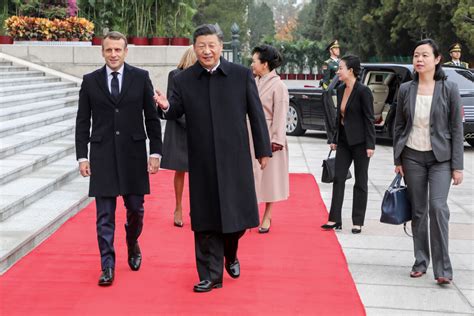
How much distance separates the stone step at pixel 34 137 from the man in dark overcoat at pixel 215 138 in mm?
4735

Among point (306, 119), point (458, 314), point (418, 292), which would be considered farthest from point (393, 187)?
point (306, 119)

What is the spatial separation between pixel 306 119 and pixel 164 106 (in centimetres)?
1180

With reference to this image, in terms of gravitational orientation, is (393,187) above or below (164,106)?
below

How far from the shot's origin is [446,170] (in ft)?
21.3

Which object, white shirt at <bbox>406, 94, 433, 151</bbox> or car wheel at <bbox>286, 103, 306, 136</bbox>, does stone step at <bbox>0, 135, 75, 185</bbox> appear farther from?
car wheel at <bbox>286, 103, 306, 136</bbox>

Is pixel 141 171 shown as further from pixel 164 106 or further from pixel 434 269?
pixel 434 269

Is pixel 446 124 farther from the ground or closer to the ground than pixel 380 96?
farther from the ground

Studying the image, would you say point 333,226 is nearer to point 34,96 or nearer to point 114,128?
point 114,128

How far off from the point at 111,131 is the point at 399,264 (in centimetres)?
263

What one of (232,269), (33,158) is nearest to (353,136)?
(232,269)

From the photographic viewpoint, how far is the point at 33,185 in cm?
912

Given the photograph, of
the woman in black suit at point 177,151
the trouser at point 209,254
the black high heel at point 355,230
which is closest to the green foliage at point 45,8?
the woman in black suit at point 177,151

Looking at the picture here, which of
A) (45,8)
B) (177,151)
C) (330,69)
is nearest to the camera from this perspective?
(177,151)

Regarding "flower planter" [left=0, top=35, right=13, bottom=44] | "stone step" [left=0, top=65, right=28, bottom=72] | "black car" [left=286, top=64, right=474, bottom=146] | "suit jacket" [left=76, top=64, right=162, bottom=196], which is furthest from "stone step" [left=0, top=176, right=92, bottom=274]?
"flower planter" [left=0, top=35, right=13, bottom=44]
